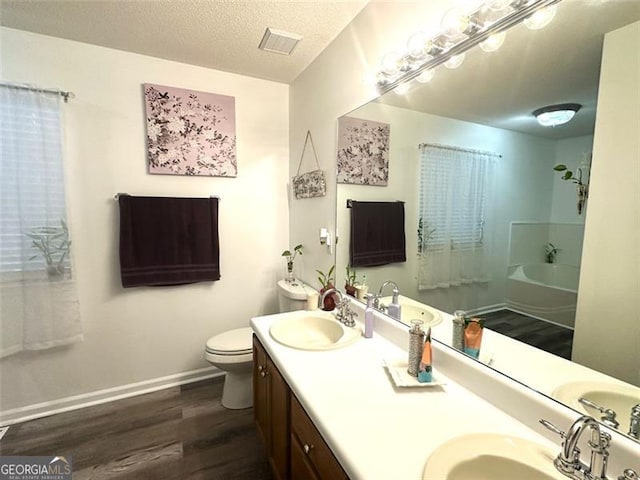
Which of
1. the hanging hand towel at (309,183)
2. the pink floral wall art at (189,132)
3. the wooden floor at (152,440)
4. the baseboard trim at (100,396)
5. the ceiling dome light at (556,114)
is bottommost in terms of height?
the wooden floor at (152,440)

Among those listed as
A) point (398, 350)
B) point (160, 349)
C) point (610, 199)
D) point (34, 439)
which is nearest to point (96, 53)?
point (160, 349)

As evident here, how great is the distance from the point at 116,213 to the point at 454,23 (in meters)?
2.21

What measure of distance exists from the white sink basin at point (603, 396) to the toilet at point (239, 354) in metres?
1.24

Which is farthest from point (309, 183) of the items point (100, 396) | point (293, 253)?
point (100, 396)

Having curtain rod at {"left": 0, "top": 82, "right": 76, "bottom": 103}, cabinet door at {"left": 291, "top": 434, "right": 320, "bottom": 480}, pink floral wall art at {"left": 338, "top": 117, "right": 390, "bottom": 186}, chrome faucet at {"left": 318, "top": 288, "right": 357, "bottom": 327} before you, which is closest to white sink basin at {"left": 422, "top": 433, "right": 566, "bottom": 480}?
cabinet door at {"left": 291, "top": 434, "right": 320, "bottom": 480}

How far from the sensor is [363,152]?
1.67 m

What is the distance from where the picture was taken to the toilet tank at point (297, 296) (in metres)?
1.83

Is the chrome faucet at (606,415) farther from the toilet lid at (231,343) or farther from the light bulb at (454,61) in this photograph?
the toilet lid at (231,343)

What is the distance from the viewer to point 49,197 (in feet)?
5.96

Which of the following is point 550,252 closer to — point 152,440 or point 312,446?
point 312,446

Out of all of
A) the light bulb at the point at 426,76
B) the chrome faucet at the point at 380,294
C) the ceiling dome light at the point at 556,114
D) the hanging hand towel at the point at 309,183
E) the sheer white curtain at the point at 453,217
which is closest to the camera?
the ceiling dome light at the point at 556,114

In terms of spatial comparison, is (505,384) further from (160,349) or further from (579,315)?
(160,349)

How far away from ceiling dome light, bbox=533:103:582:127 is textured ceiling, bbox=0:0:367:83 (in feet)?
3.64

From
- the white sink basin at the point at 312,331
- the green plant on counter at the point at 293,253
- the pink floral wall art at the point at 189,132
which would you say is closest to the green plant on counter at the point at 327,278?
the white sink basin at the point at 312,331
